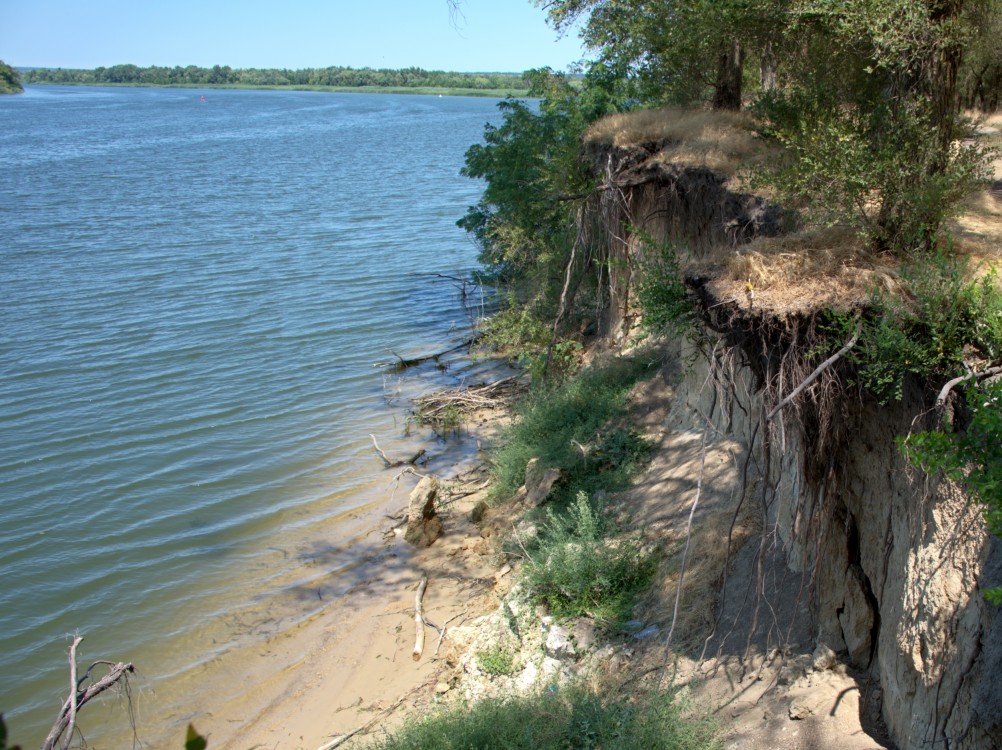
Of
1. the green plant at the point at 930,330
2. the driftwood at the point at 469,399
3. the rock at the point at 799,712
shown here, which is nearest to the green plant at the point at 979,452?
the green plant at the point at 930,330

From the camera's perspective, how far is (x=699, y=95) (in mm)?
14516

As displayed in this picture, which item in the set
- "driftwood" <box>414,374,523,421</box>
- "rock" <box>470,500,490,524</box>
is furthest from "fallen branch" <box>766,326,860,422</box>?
"driftwood" <box>414,374,523,421</box>

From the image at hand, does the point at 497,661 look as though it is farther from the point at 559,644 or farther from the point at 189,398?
the point at 189,398

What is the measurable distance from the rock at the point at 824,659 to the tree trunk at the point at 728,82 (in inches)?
377

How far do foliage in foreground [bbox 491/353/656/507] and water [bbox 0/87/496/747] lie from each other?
100 inches

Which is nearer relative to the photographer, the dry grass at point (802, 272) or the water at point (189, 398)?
the dry grass at point (802, 272)

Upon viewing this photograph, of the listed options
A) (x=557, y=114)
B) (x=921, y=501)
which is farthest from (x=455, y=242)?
(x=921, y=501)

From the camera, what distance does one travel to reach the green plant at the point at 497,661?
825 cm

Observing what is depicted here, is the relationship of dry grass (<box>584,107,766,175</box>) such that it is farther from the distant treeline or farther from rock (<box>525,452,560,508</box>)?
the distant treeline

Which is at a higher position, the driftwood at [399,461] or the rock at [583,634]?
the rock at [583,634]

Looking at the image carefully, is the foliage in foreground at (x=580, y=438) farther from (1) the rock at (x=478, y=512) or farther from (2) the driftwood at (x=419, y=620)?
(2) the driftwood at (x=419, y=620)

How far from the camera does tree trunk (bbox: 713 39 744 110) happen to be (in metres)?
13.2

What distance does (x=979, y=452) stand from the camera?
4328mm

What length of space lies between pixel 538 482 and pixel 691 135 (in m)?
5.11
